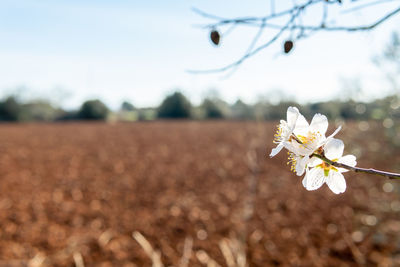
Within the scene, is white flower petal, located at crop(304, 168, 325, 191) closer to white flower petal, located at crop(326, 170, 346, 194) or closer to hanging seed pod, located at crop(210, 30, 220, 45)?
white flower petal, located at crop(326, 170, 346, 194)

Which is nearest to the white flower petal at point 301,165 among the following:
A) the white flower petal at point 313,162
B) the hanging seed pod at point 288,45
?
the white flower petal at point 313,162

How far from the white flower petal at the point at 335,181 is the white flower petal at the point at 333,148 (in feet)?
0.16

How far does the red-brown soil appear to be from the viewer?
4.00 meters

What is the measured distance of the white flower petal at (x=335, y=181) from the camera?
84 centimetres

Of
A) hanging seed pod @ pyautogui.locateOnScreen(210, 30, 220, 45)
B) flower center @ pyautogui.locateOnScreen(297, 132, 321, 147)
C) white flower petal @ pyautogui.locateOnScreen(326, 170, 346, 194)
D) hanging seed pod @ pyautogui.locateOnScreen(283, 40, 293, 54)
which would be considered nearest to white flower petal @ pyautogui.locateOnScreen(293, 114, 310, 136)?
flower center @ pyautogui.locateOnScreen(297, 132, 321, 147)

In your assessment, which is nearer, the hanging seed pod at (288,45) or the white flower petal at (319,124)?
the white flower petal at (319,124)

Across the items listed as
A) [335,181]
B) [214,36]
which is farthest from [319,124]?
[214,36]

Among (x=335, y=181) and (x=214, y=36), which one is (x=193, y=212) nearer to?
(x=214, y=36)

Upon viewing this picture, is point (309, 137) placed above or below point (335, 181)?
above

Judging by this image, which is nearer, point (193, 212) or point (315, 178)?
point (315, 178)

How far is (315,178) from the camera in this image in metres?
0.86

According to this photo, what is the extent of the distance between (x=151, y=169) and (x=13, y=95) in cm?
2822

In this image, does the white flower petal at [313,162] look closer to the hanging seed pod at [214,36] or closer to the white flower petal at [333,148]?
the white flower petal at [333,148]

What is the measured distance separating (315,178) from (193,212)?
455 centimetres
